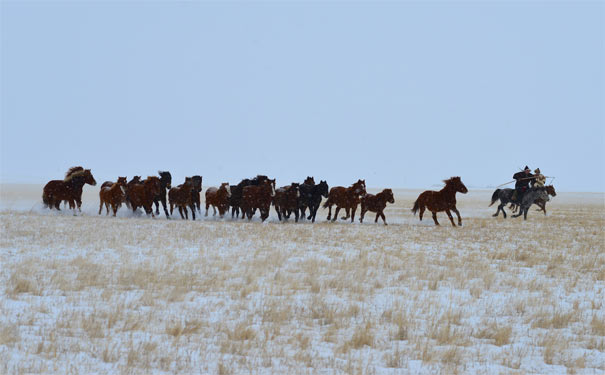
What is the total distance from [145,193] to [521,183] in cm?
1614

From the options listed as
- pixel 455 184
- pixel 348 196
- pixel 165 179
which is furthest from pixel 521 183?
pixel 165 179

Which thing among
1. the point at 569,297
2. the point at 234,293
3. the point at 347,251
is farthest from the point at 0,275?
the point at 569,297

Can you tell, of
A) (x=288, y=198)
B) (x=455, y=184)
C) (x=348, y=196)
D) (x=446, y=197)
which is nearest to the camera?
(x=455, y=184)

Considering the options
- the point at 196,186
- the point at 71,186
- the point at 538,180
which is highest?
the point at 538,180

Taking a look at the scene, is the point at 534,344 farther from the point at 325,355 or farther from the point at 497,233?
the point at 497,233

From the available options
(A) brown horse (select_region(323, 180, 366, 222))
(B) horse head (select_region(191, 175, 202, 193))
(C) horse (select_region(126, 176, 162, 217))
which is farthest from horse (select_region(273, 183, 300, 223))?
(C) horse (select_region(126, 176, 162, 217))

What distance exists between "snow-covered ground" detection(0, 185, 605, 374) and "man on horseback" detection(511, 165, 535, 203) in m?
12.1

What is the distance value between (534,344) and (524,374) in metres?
1.01

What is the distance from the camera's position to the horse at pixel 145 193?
2220 centimetres

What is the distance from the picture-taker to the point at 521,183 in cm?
2522

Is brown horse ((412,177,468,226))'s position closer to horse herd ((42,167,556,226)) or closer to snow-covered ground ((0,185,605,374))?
horse herd ((42,167,556,226))

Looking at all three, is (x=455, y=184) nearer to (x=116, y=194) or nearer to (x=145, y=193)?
(x=145, y=193)

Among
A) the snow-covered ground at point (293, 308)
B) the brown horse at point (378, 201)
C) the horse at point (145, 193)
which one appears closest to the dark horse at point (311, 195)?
the brown horse at point (378, 201)

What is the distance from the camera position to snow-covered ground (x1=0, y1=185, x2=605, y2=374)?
17.1 feet
